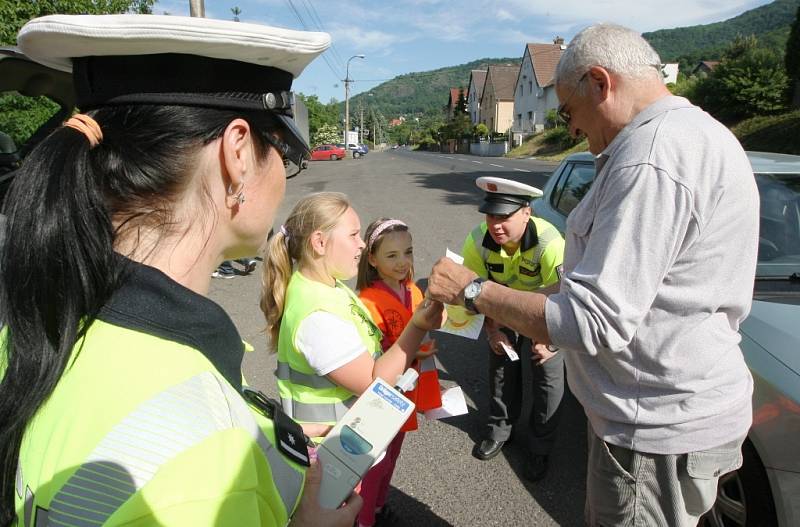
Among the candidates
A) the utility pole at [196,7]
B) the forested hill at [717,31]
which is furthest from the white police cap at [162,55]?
the forested hill at [717,31]

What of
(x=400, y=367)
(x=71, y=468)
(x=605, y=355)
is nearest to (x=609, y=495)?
(x=605, y=355)

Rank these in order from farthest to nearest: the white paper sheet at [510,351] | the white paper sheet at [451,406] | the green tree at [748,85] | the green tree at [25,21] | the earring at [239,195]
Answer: the green tree at [748,85], the green tree at [25,21], the white paper sheet at [510,351], the white paper sheet at [451,406], the earring at [239,195]

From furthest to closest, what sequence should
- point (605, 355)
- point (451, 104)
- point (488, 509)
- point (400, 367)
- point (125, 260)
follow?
point (451, 104) < point (488, 509) < point (400, 367) < point (605, 355) < point (125, 260)

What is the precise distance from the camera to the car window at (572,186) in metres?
4.16

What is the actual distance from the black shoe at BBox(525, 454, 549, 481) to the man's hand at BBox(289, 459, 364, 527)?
207cm

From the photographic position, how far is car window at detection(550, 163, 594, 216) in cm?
416

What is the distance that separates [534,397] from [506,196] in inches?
49.0

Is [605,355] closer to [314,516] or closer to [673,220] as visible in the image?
[673,220]

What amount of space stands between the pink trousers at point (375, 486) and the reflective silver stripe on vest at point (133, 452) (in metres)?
1.75

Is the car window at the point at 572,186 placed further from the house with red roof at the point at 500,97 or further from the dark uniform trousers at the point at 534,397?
the house with red roof at the point at 500,97

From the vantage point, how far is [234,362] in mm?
864

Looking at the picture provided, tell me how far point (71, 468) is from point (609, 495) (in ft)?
5.31

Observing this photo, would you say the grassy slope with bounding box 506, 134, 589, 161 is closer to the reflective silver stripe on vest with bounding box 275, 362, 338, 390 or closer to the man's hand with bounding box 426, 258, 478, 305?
the man's hand with bounding box 426, 258, 478, 305

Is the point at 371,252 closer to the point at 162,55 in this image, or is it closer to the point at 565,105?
the point at 565,105
